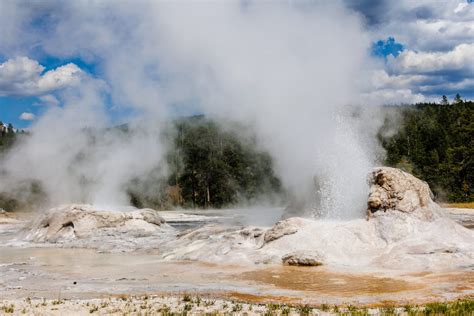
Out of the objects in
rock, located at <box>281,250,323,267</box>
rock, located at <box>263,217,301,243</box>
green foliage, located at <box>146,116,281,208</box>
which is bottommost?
rock, located at <box>281,250,323,267</box>

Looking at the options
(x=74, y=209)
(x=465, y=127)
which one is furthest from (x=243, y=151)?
(x=74, y=209)

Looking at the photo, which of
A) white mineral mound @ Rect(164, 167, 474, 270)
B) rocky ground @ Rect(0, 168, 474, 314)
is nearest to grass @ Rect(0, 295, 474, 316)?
rocky ground @ Rect(0, 168, 474, 314)

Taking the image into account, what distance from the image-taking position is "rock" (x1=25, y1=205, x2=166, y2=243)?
23.0 m

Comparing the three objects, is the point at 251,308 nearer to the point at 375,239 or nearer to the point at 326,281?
the point at 326,281

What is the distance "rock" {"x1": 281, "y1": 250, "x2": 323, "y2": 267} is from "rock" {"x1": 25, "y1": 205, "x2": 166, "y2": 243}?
9569 millimetres

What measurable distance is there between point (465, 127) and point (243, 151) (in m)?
22.2

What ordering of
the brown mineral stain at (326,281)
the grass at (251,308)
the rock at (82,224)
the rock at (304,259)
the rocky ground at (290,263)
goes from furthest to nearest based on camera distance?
the rock at (82,224) → the rock at (304,259) → the brown mineral stain at (326,281) → the rocky ground at (290,263) → the grass at (251,308)

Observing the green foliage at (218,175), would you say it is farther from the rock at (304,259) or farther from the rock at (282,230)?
the rock at (304,259)

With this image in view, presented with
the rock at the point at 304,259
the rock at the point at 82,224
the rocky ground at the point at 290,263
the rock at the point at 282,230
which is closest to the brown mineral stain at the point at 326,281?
the rocky ground at the point at 290,263

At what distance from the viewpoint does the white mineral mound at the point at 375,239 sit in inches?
540

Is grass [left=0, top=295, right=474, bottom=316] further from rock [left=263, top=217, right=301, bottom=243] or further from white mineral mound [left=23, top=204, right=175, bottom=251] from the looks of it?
white mineral mound [left=23, top=204, right=175, bottom=251]

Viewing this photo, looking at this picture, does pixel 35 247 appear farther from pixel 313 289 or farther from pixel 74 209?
pixel 313 289

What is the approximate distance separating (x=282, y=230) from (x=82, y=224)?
422 inches

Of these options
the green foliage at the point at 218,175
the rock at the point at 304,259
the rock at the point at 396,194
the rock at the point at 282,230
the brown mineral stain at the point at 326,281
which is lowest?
the brown mineral stain at the point at 326,281
